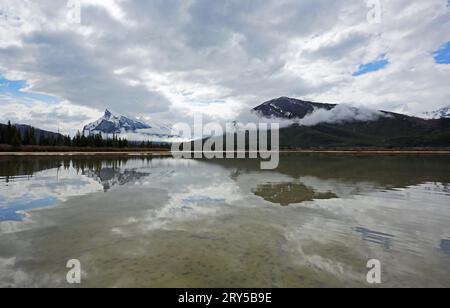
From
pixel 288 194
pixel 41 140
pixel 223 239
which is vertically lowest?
pixel 223 239

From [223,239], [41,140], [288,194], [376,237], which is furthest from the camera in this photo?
[41,140]

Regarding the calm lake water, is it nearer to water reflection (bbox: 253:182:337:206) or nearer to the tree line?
water reflection (bbox: 253:182:337:206)

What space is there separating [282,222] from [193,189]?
A: 1089cm

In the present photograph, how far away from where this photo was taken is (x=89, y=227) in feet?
38.0

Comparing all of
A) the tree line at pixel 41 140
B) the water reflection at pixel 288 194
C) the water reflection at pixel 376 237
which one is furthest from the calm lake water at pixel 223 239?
the tree line at pixel 41 140

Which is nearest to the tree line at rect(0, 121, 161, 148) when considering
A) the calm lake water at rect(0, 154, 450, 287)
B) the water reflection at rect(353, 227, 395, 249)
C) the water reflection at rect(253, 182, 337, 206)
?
the calm lake water at rect(0, 154, 450, 287)

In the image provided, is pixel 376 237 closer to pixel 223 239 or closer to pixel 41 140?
pixel 223 239

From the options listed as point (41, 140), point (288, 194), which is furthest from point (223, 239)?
point (41, 140)

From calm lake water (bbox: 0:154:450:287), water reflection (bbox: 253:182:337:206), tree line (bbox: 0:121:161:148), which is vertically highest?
tree line (bbox: 0:121:161:148)

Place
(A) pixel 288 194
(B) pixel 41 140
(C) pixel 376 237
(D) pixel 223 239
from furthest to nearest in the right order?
(B) pixel 41 140 → (A) pixel 288 194 → (C) pixel 376 237 → (D) pixel 223 239

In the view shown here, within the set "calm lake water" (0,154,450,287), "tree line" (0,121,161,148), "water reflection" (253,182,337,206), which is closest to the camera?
"calm lake water" (0,154,450,287)
